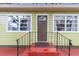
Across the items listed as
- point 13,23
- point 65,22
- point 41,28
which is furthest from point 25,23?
point 65,22

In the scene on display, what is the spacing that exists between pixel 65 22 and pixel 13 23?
2700 millimetres

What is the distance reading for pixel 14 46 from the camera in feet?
36.3

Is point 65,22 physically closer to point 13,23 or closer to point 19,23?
point 19,23

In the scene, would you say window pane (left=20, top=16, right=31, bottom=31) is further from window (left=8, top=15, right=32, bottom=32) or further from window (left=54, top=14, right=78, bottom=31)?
window (left=54, top=14, right=78, bottom=31)

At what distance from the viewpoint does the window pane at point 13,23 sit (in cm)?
1109

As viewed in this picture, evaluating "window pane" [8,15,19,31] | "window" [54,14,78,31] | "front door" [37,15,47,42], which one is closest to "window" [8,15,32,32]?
"window pane" [8,15,19,31]

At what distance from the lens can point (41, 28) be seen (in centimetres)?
1109

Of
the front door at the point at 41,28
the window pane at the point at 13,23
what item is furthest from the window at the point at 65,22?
the window pane at the point at 13,23

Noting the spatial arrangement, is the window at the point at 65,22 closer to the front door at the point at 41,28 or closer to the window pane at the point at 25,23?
the front door at the point at 41,28

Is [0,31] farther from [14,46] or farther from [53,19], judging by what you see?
[53,19]

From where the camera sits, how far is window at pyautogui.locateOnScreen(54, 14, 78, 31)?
36.3 feet

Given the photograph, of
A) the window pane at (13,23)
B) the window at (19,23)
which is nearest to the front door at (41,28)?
the window at (19,23)

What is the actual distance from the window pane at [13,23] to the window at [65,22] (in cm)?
202

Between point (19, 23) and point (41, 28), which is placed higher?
point (19, 23)
